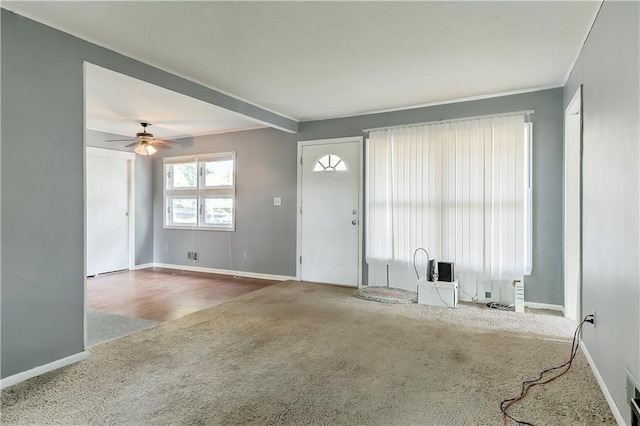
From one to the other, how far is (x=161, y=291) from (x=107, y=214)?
232 cm

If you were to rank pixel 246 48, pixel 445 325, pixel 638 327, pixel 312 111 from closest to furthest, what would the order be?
pixel 638 327
pixel 246 48
pixel 445 325
pixel 312 111

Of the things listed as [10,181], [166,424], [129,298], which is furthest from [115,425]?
[129,298]

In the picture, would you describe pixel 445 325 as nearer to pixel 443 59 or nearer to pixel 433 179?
pixel 433 179

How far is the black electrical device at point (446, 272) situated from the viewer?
4.13 m

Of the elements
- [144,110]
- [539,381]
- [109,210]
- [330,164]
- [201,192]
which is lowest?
[539,381]

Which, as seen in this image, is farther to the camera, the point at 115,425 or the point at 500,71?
the point at 500,71

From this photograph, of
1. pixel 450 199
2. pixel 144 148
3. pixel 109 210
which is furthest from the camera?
pixel 109 210

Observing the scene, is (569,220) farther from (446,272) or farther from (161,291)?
(161,291)

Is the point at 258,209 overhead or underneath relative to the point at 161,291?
overhead

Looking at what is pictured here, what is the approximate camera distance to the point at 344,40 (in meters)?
2.75

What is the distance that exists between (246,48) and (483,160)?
114 inches

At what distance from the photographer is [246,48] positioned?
291 cm

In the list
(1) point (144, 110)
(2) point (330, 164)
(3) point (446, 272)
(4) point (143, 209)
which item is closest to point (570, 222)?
(3) point (446, 272)

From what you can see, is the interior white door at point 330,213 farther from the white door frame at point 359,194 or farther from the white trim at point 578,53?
the white trim at point 578,53
